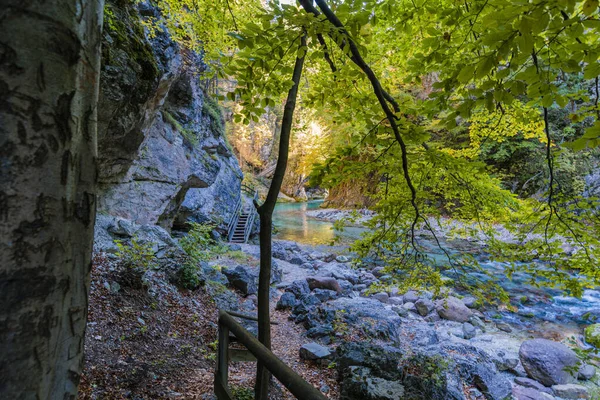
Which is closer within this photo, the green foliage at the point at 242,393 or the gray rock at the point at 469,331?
the green foliage at the point at 242,393

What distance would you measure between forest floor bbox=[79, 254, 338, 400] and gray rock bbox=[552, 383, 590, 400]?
11.7 ft

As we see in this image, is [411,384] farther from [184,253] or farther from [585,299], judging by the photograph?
[585,299]

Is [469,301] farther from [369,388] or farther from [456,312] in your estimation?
[369,388]

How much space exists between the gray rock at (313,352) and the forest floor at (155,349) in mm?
90

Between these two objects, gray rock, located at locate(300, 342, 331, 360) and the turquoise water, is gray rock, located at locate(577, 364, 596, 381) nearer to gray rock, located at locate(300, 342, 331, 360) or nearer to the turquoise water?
gray rock, located at locate(300, 342, 331, 360)

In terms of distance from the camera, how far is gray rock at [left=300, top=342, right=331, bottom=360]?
408 cm

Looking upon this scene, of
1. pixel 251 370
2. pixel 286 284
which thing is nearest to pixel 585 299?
pixel 286 284

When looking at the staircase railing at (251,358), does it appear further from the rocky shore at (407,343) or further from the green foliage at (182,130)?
the green foliage at (182,130)

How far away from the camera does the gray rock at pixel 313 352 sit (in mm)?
4082

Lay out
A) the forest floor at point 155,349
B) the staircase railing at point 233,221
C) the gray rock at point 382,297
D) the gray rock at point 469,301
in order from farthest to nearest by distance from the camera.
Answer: the staircase railing at point 233,221, the gray rock at point 382,297, the gray rock at point 469,301, the forest floor at point 155,349

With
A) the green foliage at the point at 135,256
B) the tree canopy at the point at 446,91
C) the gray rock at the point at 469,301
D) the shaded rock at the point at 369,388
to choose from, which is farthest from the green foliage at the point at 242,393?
the gray rock at the point at 469,301

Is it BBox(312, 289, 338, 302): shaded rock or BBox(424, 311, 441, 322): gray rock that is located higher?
BBox(312, 289, 338, 302): shaded rock

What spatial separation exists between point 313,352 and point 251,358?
1.87m

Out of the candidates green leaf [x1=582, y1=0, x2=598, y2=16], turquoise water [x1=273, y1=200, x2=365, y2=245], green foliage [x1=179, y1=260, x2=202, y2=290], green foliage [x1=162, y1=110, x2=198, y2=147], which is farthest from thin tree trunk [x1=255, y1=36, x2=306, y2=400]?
turquoise water [x1=273, y1=200, x2=365, y2=245]
